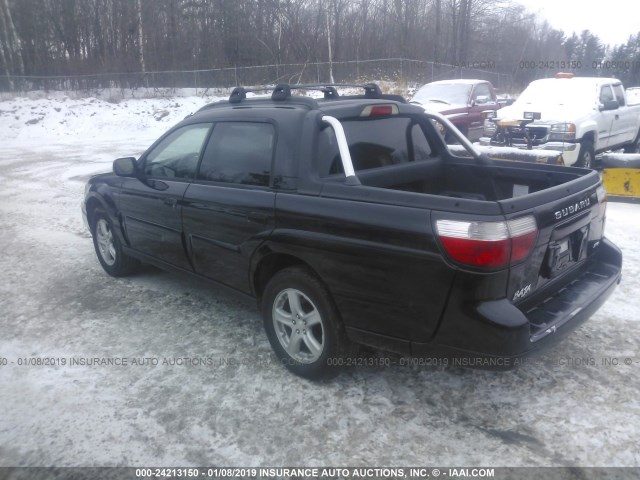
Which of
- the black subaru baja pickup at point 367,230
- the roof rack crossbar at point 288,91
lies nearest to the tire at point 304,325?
the black subaru baja pickup at point 367,230

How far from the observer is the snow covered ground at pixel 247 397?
2816mm

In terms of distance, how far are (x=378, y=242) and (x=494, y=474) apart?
1.31 metres

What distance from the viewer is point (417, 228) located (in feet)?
8.94

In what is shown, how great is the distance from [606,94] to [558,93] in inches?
38.5

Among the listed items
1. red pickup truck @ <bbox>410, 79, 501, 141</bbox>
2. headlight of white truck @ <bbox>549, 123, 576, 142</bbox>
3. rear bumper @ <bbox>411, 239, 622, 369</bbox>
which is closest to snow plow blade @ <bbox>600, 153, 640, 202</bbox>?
headlight of white truck @ <bbox>549, 123, 576, 142</bbox>

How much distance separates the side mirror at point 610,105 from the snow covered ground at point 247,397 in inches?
244

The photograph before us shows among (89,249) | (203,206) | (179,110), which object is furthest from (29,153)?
(203,206)

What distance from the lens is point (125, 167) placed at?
4801 mm

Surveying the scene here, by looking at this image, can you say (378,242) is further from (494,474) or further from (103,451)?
(103,451)

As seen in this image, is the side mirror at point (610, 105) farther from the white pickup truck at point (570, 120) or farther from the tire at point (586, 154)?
the tire at point (586, 154)

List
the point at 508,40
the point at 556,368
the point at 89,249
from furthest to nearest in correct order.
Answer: the point at 508,40, the point at 89,249, the point at 556,368

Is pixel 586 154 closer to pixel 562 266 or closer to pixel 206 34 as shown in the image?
pixel 562 266

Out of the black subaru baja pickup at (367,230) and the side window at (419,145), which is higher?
the side window at (419,145)

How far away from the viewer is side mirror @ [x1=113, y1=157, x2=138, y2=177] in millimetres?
4793
